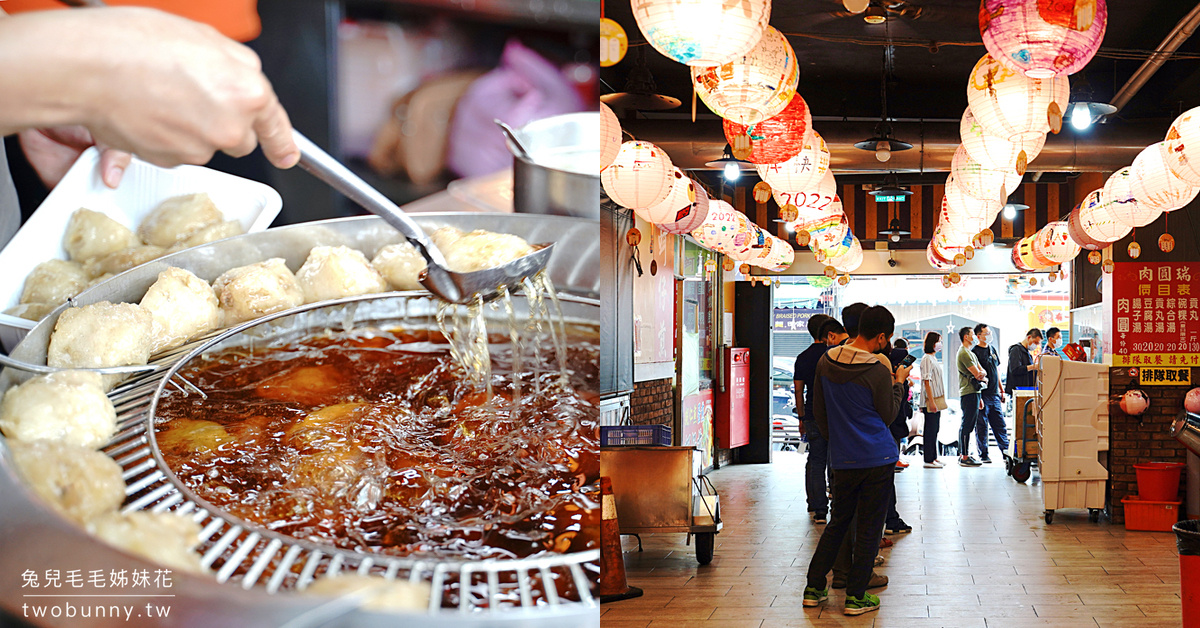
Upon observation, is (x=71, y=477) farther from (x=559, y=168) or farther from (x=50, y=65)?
(x=559, y=168)

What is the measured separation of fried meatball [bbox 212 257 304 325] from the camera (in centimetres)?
149

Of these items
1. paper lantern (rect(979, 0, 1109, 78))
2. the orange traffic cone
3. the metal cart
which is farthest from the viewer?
the metal cart

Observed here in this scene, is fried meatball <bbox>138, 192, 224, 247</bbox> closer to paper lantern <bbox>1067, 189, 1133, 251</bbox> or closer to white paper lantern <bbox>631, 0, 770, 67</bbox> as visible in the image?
white paper lantern <bbox>631, 0, 770, 67</bbox>

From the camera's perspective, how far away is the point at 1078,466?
6137 millimetres

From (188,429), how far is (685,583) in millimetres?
3452

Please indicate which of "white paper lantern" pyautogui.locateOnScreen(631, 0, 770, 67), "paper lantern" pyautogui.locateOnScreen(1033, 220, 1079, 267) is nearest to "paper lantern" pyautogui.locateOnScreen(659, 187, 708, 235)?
"white paper lantern" pyautogui.locateOnScreen(631, 0, 770, 67)

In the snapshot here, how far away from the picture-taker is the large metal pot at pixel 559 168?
1503 mm

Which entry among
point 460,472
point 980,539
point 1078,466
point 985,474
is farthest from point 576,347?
point 985,474

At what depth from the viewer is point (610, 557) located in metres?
4.07

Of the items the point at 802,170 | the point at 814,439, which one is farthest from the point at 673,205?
the point at 814,439

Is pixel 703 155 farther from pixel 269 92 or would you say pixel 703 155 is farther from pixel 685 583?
pixel 269 92

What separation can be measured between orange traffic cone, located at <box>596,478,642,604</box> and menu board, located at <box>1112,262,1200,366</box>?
4205mm

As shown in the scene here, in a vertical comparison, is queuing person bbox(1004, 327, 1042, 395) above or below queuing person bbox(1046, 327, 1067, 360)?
below

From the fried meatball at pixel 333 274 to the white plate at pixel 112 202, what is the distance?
113mm
